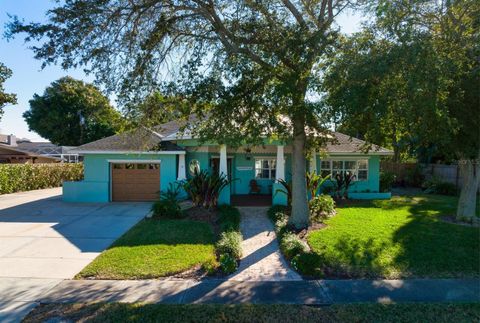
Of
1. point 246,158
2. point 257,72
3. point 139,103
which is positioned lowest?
point 246,158

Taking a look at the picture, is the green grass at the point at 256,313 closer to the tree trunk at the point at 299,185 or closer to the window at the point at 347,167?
the tree trunk at the point at 299,185

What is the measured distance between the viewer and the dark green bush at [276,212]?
39.0ft

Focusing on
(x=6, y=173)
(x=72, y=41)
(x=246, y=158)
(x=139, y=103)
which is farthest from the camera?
(x=6, y=173)

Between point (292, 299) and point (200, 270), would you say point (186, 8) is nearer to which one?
point (200, 270)

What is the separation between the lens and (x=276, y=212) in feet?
41.5

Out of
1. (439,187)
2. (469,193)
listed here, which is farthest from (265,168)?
(439,187)

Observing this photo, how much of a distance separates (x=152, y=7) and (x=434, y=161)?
81.3 feet

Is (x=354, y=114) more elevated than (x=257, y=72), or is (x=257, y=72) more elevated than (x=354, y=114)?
(x=257, y=72)

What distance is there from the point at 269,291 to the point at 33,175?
878 inches

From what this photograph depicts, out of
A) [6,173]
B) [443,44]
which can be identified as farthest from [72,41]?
[6,173]

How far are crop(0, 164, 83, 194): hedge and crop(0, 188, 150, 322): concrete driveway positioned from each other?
4.71 metres

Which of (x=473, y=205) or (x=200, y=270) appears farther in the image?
(x=473, y=205)

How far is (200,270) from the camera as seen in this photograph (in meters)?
7.05

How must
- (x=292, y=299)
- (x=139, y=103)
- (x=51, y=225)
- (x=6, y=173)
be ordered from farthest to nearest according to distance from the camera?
(x=6, y=173) → (x=51, y=225) → (x=139, y=103) → (x=292, y=299)
